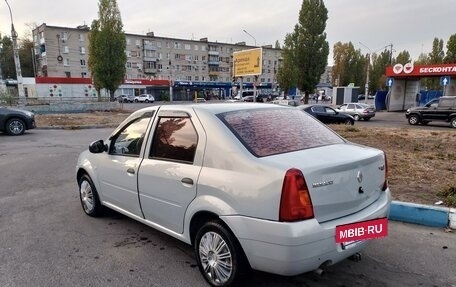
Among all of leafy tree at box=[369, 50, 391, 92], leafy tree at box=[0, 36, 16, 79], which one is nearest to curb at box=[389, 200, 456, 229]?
leafy tree at box=[369, 50, 391, 92]

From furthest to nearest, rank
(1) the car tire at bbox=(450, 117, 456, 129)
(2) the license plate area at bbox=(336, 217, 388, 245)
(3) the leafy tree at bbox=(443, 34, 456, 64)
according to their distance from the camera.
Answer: (3) the leafy tree at bbox=(443, 34, 456, 64) → (1) the car tire at bbox=(450, 117, 456, 129) → (2) the license plate area at bbox=(336, 217, 388, 245)

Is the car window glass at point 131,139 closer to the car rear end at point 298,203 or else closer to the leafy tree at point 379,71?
the car rear end at point 298,203

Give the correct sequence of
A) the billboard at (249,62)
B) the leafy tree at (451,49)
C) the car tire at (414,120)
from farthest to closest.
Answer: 1. the leafy tree at (451,49)
2. the billboard at (249,62)
3. the car tire at (414,120)

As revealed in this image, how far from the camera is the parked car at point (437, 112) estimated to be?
20797 mm

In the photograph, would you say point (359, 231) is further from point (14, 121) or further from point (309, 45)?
point (309, 45)

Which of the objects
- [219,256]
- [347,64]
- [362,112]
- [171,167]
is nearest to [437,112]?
[362,112]

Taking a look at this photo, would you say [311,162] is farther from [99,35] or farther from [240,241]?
[99,35]

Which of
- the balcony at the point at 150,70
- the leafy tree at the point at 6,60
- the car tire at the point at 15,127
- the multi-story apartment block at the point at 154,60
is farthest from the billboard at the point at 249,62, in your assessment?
the leafy tree at the point at 6,60

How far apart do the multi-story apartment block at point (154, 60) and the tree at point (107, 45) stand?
32.0 m

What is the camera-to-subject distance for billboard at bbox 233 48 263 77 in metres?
29.9

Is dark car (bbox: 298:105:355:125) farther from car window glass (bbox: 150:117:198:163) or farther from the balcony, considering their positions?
the balcony

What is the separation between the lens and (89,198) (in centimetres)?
504

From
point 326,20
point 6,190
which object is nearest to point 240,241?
point 6,190

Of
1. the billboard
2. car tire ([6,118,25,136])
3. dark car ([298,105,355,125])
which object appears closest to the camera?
car tire ([6,118,25,136])
